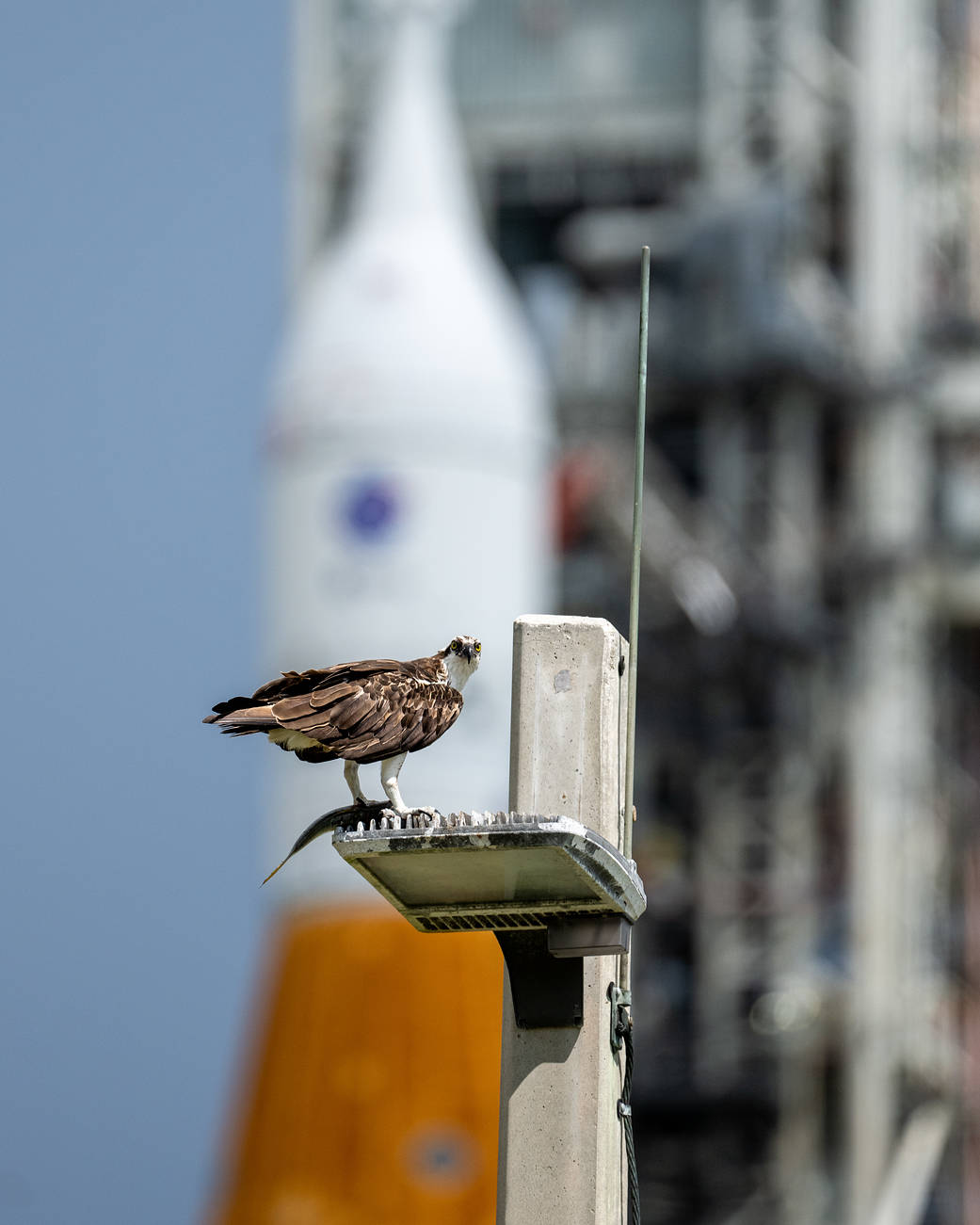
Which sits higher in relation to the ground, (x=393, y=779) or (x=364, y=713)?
(x=364, y=713)

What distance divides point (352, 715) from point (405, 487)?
22017 mm

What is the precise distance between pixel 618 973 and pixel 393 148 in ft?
84.1

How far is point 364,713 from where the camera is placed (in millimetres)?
8680

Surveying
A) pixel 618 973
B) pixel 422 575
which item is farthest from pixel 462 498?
pixel 618 973

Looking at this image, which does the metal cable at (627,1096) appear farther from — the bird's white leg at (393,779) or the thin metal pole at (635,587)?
the bird's white leg at (393,779)

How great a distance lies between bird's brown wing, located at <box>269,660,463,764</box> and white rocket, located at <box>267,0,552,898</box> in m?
19.9

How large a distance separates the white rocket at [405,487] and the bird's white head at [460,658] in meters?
19.4

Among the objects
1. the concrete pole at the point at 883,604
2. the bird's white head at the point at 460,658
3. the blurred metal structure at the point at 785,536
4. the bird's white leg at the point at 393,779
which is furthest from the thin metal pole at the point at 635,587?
the concrete pole at the point at 883,604

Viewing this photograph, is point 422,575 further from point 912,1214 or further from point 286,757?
point 912,1214

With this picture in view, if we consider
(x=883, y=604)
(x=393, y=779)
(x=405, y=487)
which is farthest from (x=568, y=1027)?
(x=883, y=604)

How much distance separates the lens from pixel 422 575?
30.0 m

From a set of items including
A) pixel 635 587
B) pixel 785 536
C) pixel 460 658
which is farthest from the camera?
pixel 785 536

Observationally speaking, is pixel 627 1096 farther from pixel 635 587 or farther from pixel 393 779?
pixel 635 587

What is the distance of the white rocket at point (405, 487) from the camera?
2991 centimetres
